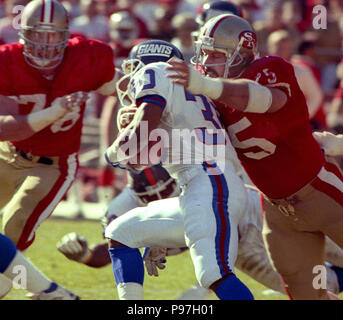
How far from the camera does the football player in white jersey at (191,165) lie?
Answer: 10.7 feet

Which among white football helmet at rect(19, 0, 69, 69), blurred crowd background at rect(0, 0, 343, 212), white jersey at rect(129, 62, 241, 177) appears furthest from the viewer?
blurred crowd background at rect(0, 0, 343, 212)

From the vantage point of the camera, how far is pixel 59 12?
4.49 metres

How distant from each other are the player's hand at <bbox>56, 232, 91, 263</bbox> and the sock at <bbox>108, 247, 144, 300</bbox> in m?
1.08

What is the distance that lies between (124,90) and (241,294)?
1211mm

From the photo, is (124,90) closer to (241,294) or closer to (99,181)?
(241,294)

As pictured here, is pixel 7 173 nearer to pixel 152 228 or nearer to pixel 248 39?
pixel 152 228

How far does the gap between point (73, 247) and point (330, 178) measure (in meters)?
1.61

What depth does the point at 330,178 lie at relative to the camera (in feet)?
12.1

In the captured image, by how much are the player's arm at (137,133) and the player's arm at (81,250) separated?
1.29 m

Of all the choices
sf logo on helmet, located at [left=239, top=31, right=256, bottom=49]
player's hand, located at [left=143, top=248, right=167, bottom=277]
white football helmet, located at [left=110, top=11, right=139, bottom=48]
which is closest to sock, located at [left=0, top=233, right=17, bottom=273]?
player's hand, located at [left=143, top=248, right=167, bottom=277]

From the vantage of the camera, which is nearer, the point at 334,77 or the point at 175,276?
the point at 175,276

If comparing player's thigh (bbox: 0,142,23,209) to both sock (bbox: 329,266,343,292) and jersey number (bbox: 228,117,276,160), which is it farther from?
sock (bbox: 329,266,343,292)

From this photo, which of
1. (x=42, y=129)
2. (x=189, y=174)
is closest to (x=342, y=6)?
(x=42, y=129)

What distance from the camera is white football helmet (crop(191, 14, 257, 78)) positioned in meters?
3.57
